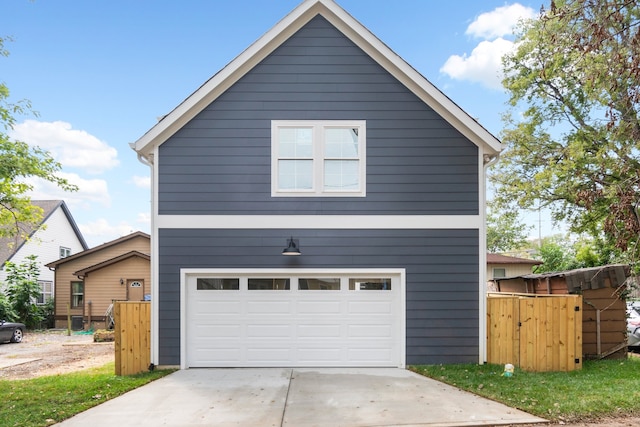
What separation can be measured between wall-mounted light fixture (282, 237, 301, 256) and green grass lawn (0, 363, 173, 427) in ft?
10.9

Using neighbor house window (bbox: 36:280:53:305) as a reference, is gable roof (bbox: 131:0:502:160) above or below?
above

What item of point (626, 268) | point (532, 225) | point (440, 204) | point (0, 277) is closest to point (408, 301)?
point (440, 204)

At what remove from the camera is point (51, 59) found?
15.4m

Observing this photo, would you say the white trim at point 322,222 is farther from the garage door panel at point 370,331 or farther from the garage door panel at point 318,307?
the garage door panel at point 370,331

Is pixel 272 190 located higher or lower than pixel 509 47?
lower

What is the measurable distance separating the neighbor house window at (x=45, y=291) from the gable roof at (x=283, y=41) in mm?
19071

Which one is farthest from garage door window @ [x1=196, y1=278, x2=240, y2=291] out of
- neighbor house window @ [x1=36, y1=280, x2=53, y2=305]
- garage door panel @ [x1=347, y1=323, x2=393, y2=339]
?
neighbor house window @ [x1=36, y1=280, x2=53, y2=305]

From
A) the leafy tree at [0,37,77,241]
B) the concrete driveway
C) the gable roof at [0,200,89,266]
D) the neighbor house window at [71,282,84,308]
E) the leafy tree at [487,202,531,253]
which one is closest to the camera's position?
the concrete driveway

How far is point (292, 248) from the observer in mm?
9172

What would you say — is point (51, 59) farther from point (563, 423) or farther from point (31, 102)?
point (563, 423)

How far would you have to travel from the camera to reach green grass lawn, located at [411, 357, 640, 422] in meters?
6.30

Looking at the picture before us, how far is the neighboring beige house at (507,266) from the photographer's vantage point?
2438cm

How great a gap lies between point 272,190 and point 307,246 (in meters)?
1.37

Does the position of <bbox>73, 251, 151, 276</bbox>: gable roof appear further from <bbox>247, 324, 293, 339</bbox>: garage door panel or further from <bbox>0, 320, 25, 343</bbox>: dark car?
<bbox>247, 324, 293, 339</bbox>: garage door panel
